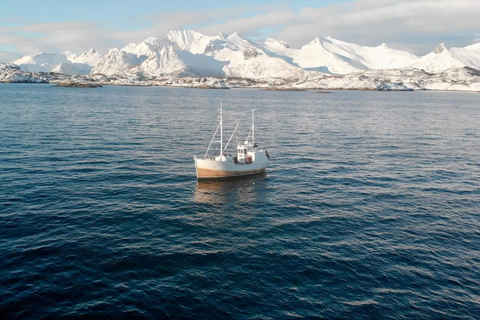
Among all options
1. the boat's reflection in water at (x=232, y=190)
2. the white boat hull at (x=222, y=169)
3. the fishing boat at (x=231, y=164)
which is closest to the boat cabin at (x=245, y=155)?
the fishing boat at (x=231, y=164)

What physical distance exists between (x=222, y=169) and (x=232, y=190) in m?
4.32

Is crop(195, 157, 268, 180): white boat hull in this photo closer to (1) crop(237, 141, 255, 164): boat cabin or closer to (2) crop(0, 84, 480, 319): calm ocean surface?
(1) crop(237, 141, 255, 164): boat cabin

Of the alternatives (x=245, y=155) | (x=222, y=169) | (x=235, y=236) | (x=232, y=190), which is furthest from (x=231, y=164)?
(x=235, y=236)

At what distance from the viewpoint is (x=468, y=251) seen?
2928 cm

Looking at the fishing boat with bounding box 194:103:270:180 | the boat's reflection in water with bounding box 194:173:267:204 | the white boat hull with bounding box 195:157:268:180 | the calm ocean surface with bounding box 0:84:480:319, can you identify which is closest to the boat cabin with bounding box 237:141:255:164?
the fishing boat with bounding box 194:103:270:180

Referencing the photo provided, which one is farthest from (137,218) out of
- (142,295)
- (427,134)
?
(427,134)

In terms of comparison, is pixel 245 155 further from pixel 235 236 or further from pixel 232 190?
pixel 235 236

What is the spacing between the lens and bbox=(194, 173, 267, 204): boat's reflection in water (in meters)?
40.6

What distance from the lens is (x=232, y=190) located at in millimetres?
44031

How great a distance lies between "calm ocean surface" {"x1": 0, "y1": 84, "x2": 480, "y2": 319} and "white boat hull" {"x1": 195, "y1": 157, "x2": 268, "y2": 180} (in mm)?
1560

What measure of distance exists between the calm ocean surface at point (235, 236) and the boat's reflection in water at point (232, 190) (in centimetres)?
26

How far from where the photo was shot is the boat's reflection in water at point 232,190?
40.6 meters

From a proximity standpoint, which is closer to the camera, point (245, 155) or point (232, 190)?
point (232, 190)

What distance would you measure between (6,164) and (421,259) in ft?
169
